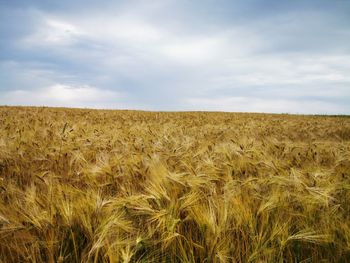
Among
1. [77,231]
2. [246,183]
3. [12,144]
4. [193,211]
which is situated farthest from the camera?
[12,144]

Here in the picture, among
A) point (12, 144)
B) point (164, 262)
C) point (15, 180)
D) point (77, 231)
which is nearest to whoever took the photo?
point (164, 262)

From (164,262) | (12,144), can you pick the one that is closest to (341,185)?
(164,262)

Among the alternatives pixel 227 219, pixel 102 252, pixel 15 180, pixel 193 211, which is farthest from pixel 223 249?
pixel 15 180

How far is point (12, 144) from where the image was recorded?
4.05 m

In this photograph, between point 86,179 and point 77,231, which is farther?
point 86,179

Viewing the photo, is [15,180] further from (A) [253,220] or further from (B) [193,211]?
(A) [253,220]

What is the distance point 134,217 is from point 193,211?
417 mm

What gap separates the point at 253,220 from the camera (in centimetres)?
173

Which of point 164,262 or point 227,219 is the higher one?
point 227,219

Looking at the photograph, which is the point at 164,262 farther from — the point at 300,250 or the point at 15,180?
the point at 15,180

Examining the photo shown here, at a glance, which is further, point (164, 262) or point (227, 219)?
point (227, 219)

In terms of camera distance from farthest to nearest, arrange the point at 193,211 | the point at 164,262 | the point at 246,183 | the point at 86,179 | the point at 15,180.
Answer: the point at 15,180 < the point at 86,179 < the point at 246,183 < the point at 193,211 < the point at 164,262

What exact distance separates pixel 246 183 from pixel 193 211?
763 mm

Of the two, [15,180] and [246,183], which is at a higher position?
[246,183]
